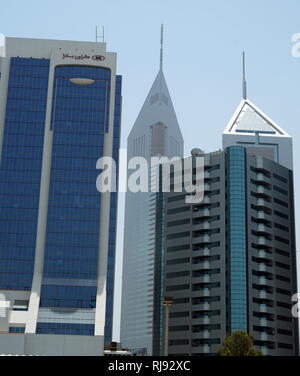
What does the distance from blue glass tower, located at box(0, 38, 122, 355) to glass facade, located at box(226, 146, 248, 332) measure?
95.8 ft

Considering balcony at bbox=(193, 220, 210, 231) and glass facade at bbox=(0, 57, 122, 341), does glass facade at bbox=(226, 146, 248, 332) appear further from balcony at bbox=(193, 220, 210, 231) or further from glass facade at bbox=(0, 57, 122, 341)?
glass facade at bbox=(0, 57, 122, 341)

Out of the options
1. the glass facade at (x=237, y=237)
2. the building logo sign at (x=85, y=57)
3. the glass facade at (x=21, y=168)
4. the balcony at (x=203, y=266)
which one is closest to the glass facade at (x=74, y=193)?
the building logo sign at (x=85, y=57)

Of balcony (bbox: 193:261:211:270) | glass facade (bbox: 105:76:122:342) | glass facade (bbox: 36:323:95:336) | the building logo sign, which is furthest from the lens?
balcony (bbox: 193:261:211:270)

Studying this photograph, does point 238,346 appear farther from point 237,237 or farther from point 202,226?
point 202,226

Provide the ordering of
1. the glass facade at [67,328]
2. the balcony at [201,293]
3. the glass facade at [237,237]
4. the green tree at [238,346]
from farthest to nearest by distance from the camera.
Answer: the balcony at [201,293], the glass facade at [237,237], the glass facade at [67,328], the green tree at [238,346]

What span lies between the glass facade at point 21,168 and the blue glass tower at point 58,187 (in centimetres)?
23

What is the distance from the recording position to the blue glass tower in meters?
132

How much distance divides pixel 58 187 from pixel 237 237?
150 feet

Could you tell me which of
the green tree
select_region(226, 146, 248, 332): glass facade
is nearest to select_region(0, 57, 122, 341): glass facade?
select_region(226, 146, 248, 332): glass facade

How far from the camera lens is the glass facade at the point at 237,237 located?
14038 centimetres

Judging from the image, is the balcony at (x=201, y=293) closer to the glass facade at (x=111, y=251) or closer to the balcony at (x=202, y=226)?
the balcony at (x=202, y=226)

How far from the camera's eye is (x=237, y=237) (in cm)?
14725

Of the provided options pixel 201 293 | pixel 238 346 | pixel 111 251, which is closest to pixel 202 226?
pixel 201 293
